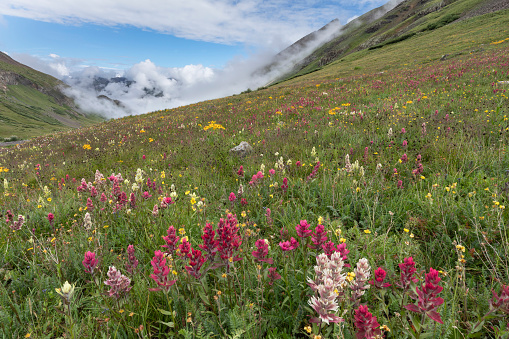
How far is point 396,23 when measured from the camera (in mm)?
135000

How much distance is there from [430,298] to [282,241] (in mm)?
1155

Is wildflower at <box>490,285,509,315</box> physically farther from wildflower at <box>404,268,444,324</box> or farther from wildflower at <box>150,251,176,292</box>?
wildflower at <box>150,251,176,292</box>

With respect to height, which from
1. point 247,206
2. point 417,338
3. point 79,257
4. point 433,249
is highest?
point 79,257

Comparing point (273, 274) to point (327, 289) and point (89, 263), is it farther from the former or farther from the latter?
point (89, 263)

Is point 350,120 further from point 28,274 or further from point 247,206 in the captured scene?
point 28,274

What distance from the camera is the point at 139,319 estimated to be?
6.34 ft

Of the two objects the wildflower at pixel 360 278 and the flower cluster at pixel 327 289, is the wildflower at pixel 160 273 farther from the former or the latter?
the wildflower at pixel 360 278

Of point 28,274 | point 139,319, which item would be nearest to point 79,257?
point 28,274

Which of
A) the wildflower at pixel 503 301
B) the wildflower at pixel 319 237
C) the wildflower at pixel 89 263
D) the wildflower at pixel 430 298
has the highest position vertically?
the wildflower at pixel 89 263

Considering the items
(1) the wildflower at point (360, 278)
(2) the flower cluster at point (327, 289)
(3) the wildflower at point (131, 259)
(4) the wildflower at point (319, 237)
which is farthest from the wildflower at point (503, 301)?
(3) the wildflower at point (131, 259)

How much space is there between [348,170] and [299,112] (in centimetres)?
723

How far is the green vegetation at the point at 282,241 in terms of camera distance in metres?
1.72

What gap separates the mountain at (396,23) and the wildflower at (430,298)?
278 ft

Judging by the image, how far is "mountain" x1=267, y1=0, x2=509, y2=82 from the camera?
65.2 metres
